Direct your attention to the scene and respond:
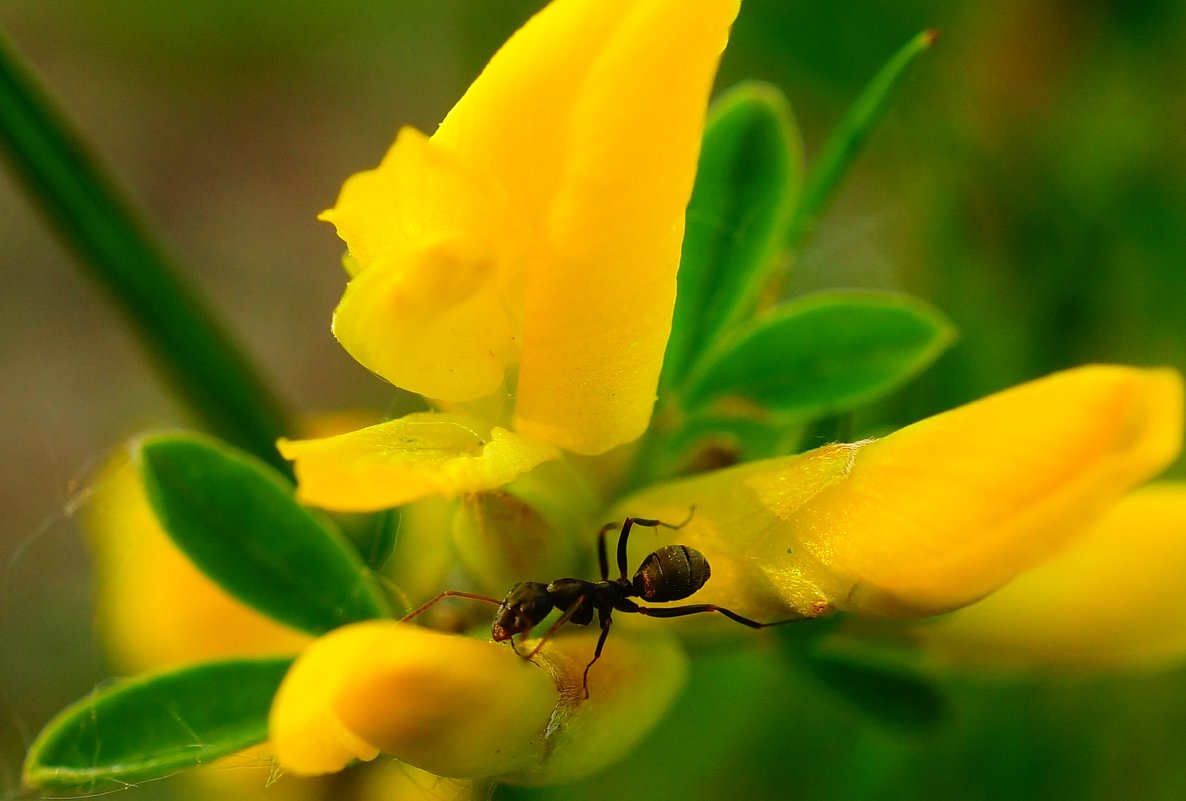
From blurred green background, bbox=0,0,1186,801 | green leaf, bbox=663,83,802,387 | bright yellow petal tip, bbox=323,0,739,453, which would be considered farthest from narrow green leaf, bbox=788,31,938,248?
blurred green background, bbox=0,0,1186,801

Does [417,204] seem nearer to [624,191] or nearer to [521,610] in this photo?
[624,191]

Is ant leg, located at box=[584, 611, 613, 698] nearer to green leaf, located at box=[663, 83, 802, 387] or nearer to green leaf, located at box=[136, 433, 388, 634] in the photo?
green leaf, located at box=[136, 433, 388, 634]

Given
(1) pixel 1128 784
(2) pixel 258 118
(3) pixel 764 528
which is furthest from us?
(2) pixel 258 118

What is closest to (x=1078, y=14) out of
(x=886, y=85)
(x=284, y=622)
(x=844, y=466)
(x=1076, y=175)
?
(x=1076, y=175)

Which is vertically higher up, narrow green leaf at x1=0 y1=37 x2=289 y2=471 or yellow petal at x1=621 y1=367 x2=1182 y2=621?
narrow green leaf at x1=0 y1=37 x2=289 y2=471

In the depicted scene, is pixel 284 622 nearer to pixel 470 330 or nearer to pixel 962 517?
pixel 470 330

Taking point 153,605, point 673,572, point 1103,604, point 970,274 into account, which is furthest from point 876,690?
point 970,274
